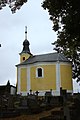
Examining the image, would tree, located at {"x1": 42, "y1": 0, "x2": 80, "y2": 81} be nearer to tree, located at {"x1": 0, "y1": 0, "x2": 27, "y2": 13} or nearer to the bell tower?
tree, located at {"x1": 0, "y1": 0, "x2": 27, "y2": 13}

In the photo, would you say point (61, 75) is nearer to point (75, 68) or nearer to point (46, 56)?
point (46, 56)

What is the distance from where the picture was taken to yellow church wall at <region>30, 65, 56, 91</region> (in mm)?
42281

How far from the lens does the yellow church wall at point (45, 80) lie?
42.3 metres

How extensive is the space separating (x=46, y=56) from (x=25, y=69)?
149 inches

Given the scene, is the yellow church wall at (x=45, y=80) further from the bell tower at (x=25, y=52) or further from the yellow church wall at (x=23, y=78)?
the bell tower at (x=25, y=52)

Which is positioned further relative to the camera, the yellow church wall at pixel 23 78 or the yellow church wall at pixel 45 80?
the yellow church wall at pixel 23 78

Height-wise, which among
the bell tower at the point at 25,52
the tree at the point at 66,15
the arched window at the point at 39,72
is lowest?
the tree at the point at 66,15

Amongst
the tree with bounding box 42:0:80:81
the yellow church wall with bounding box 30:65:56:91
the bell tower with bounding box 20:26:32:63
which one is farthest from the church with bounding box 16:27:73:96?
the tree with bounding box 42:0:80:81

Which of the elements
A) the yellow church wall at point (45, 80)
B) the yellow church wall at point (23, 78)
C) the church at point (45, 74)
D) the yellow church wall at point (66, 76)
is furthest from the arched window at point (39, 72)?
the yellow church wall at point (66, 76)

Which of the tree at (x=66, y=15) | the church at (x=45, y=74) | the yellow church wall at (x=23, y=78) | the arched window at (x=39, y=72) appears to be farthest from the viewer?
the yellow church wall at (x=23, y=78)

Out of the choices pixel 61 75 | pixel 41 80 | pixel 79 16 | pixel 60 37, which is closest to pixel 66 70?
pixel 61 75

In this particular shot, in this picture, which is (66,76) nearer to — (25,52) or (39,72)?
(39,72)

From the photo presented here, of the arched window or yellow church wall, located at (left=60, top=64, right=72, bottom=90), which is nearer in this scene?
yellow church wall, located at (left=60, top=64, right=72, bottom=90)

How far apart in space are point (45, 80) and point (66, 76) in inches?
121
